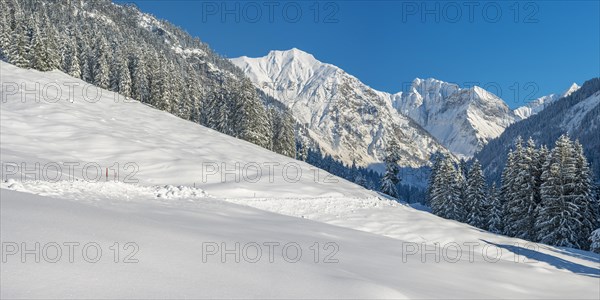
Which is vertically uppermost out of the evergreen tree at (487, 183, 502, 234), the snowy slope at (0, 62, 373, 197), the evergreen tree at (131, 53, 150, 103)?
the evergreen tree at (131, 53, 150, 103)

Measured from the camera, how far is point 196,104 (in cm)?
6469

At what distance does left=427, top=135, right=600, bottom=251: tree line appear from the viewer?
2931 centimetres

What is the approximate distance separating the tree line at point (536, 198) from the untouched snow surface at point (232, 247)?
12.7 m

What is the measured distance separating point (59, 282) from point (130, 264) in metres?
0.95

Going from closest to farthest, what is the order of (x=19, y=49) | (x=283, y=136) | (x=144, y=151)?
(x=144, y=151)
(x=19, y=49)
(x=283, y=136)

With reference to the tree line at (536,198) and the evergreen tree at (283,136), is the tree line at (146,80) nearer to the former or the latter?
the evergreen tree at (283,136)

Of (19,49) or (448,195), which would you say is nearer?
(448,195)

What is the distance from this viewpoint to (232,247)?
23.3 feet

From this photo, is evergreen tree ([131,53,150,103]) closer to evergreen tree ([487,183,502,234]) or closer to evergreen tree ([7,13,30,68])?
evergreen tree ([7,13,30,68])

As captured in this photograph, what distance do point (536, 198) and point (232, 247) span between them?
108ft

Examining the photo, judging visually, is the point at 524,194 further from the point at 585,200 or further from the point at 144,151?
the point at 144,151

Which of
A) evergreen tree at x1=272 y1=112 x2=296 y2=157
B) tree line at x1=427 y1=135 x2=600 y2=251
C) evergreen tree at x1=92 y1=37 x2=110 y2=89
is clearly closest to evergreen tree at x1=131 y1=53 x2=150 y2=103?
evergreen tree at x1=92 y1=37 x2=110 y2=89

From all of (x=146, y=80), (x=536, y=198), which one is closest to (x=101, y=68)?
(x=146, y=80)

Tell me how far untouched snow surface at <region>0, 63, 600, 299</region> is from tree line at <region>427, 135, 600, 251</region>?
1275cm
